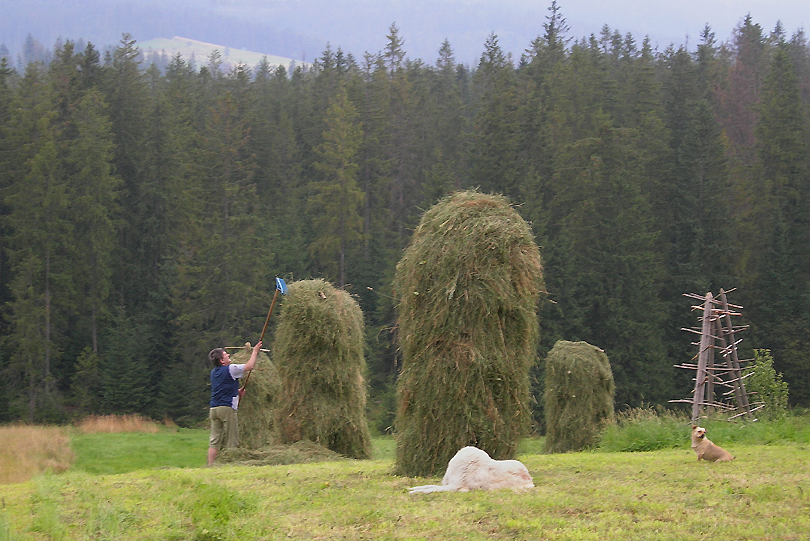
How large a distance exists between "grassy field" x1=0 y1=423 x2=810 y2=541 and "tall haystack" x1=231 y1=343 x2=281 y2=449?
20.9 feet

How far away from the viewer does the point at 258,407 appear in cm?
1666

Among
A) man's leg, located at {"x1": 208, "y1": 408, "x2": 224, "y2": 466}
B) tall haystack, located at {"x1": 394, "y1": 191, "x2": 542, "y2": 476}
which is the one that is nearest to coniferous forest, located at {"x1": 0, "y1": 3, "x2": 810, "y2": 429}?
man's leg, located at {"x1": 208, "y1": 408, "x2": 224, "y2": 466}

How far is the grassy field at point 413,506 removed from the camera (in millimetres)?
6355

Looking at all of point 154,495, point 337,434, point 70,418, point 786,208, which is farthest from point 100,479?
point 786,208

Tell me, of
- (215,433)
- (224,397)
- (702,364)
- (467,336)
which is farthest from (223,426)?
(702,364)

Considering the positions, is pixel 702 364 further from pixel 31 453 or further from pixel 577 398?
pixel 31 453

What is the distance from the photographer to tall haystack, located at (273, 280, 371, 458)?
50.7ft

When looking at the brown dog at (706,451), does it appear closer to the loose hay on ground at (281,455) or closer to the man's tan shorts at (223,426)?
the loose hay on ground at (281,455)

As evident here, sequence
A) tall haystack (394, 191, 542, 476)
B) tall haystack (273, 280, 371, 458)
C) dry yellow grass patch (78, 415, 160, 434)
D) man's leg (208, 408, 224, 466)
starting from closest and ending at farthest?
tall haystack (394, 191, 542, 476), man's leg (208, 408, 224, 466), tall haystack (273, 280, 371, 458), dry yellow grass patch (78, 415, 160, 434)

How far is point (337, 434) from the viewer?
1580 centimetres

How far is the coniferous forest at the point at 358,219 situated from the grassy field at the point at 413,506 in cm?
2888

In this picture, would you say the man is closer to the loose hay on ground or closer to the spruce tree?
the loose hay on ground

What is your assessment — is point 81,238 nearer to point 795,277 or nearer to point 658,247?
point 658,247

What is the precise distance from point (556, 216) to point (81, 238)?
2912 cm
